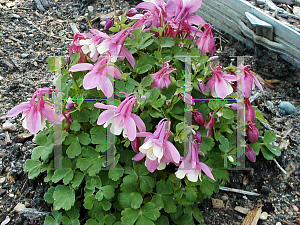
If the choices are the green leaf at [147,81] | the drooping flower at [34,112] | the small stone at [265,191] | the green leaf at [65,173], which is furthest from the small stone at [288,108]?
the drooping flower at [34,112]

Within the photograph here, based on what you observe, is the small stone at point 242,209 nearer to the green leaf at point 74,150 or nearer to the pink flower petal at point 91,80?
the green leaf at point 74,150

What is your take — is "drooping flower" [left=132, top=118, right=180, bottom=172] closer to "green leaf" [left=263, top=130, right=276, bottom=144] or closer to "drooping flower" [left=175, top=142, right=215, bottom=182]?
"drooping flower" [left=175, top=142, right=215, bottom=182]

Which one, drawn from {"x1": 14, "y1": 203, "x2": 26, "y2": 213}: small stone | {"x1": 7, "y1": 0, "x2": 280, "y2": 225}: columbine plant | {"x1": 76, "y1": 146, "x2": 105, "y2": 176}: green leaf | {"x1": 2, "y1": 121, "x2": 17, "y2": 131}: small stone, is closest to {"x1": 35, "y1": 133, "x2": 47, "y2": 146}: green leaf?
{"x1": 7, "y1": 0, "x2": 280, "y2": 225}: columbine plant

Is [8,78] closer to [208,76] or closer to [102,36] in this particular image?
[102,36]

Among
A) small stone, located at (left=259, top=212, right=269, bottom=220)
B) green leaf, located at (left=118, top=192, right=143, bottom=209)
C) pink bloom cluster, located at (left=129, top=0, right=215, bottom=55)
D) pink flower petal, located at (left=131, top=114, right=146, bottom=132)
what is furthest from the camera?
small stone, located at (left=259, top=212, right=269, bottom=220)

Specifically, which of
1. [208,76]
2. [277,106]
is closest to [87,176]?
[208,76]
